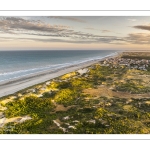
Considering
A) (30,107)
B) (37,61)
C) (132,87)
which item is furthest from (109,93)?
(37,61)

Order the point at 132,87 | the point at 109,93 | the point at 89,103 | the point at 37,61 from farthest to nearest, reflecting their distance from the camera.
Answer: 1. the point at 37,61
2. the point at 132,87
3. the point at 109,93
4. the point at 89,103

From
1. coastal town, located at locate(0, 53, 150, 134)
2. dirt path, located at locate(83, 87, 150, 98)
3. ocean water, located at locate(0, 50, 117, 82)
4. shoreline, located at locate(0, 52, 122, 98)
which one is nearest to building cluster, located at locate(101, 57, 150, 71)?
coastal town, located at locate(0, 53, 150, 134)

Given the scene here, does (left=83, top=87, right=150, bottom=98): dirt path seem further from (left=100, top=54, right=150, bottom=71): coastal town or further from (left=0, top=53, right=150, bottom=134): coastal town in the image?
(left=100, top=54, right=150, bottom=71): coastal town

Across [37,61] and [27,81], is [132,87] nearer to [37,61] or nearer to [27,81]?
[27,81]

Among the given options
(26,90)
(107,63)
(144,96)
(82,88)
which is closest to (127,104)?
(144,96)

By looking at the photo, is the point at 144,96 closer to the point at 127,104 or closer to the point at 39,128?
the point at 127,104
